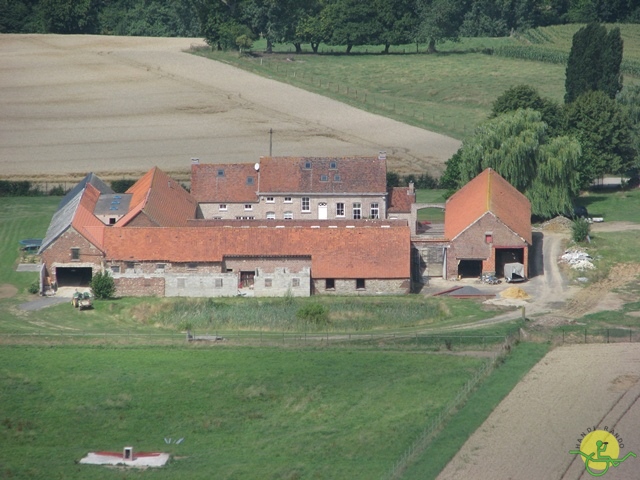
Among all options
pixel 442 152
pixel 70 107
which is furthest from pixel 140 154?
pixel 442 152

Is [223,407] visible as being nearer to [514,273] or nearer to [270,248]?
[270,248]

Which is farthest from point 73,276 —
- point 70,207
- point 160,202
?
point 160,202

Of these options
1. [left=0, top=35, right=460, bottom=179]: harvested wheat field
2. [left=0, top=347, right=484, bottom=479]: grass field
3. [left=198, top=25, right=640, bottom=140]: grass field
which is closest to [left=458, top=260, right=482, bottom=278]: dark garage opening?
[left=0, top=347, right=484, bottom=479]: grass field

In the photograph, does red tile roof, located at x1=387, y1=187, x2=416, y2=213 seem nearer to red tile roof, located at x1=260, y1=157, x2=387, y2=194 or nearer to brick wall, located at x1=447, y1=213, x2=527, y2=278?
red tile roof, located at x1=260, y1=157, x2=387, y2=194

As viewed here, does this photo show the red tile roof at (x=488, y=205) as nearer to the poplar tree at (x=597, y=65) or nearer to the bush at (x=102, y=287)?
the bush at (x=102, y=287)

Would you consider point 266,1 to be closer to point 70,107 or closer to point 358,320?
point 70,107

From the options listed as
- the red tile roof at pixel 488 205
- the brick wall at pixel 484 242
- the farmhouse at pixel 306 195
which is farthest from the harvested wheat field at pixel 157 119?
the brick wall at pixel 484 242

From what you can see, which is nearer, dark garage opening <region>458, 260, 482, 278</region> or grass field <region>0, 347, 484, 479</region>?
grass field <region>0, 347, 484, 479</region>
